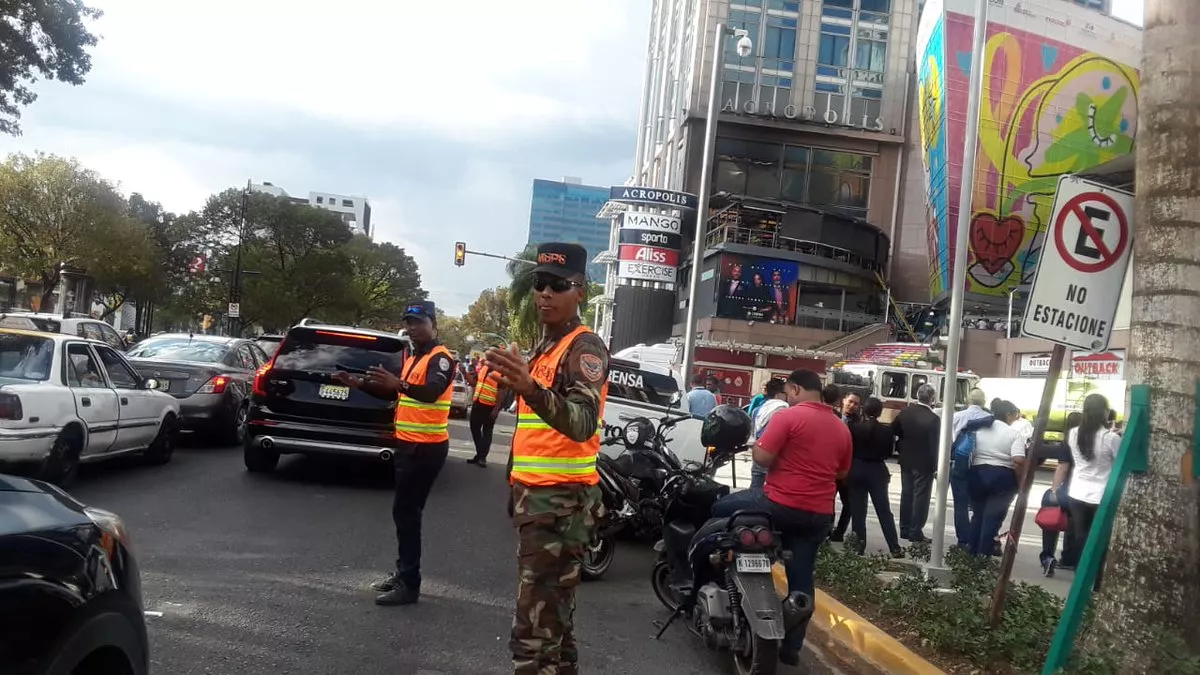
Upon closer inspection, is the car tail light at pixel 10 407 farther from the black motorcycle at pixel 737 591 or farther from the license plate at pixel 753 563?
the license plate at pixel 753 563

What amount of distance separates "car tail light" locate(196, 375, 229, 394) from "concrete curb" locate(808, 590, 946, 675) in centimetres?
848

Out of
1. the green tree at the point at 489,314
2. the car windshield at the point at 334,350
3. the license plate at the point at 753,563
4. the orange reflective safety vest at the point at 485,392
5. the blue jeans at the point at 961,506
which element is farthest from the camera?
the green tree at the point at 489,314

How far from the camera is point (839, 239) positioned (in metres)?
45.7

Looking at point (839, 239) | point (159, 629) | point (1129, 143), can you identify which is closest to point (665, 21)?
point (839, 239)

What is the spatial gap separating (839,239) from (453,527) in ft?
131

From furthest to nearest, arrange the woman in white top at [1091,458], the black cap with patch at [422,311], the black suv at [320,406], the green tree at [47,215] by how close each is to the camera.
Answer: the green tree at [47,215] → the black suv at [320,406] → the woman in white top at [1091,458] → the black cap with patch at [422,311]

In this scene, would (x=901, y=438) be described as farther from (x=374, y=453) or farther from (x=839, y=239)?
(x=839, y=239)

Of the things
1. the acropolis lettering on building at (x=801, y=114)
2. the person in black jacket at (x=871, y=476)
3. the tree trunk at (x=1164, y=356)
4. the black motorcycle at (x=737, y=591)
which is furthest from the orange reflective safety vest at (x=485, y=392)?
the acropolis lettering on building at (x=801, y=114)

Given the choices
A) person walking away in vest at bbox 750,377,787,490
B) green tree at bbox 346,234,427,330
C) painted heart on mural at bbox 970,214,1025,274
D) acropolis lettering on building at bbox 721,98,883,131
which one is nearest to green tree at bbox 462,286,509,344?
green tree at bbox 346,234,427,330

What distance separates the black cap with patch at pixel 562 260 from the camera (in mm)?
3559

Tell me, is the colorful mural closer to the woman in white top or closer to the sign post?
the woman in white top

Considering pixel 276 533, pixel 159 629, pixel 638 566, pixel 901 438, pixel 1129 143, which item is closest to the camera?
pixel 159 629

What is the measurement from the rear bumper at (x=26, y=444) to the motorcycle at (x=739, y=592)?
5436 mm

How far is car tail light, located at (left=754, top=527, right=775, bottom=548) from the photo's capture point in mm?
5039
